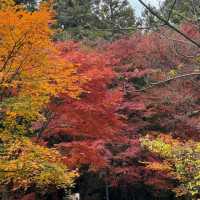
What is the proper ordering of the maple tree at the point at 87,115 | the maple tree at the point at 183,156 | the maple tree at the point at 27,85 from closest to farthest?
the maple tree at the point at 183,156 < the maple tree at the point at 27,85 < the maple tree at the point at 87,115

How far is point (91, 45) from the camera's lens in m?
24.9

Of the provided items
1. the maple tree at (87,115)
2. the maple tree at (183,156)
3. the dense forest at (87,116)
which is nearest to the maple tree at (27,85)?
the dense forest at (87,116)

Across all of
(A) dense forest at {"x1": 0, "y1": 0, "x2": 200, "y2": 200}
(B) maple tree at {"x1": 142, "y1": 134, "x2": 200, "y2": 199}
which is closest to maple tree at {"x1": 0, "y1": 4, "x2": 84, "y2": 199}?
(A) dense forest at {"x1": 0, "y1": 0, "x2": 200, "y2": 200}

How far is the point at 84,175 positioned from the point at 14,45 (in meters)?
9.34

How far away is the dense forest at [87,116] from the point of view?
12.6 metres

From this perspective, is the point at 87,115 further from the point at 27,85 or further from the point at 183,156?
the point at 183,156

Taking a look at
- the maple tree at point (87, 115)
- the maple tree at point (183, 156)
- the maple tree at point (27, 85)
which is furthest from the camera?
the maple tree at point (87, 115)

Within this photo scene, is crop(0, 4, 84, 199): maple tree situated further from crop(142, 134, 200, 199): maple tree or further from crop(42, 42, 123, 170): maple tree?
crop(142, 134, 200, 199): maple tree

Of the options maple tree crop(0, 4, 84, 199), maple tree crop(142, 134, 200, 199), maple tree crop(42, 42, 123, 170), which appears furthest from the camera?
maple tree crop(42, 42, 123, 170)

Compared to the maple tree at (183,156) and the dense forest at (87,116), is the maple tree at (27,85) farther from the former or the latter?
the maple tree at (183,156)

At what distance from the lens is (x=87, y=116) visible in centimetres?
1520

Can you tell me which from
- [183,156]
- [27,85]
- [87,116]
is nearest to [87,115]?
[87,116]

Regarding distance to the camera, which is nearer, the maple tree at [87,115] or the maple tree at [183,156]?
the maple tree at [183,156]

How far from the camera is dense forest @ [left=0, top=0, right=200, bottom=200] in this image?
12.6 m
